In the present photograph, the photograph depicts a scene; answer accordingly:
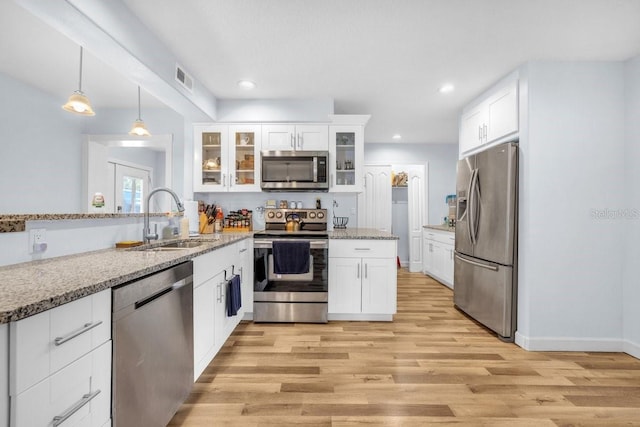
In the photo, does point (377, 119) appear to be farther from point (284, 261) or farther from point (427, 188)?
point (284, 261)

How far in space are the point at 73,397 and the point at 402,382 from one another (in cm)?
188

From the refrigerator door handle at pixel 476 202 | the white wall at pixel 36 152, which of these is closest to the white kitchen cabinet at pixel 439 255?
the refrigerator door handle at pixel 476 202

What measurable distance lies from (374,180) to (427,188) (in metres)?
1.07

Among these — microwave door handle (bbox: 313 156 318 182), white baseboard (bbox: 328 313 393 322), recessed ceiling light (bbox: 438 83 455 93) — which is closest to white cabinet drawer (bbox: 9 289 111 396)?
white baseboard (bbox: 328 313 393 322)

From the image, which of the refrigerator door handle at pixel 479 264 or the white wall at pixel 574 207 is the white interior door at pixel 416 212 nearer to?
the refrigerator door handle at pixel 479 264

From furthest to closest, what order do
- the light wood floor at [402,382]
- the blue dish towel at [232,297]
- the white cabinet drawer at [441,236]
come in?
the white cabinet drawer at [441,236], the blue dish towel at [232,297], the light wood floor at [402,382]

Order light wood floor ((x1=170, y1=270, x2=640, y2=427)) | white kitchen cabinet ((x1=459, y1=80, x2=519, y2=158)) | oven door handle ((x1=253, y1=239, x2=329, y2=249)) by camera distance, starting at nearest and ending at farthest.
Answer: light wood floor ((x1=170, y1=270, x2=640, y2=427))
white kitchen cabinet ((x1=459, y1=80, x2=519, y2=158))
oven door handle ((x1=253, y1=239, x2=329, y2=249))

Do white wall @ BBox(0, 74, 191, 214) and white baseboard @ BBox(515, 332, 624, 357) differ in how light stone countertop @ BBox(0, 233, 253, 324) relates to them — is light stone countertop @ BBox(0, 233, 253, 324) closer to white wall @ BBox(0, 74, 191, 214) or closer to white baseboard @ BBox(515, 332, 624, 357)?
white wall @ BBox(0, 74, 191, 214)

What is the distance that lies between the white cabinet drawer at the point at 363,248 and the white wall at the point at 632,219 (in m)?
1.94

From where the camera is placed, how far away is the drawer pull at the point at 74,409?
3.00ft

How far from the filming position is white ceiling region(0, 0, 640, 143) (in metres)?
2.04

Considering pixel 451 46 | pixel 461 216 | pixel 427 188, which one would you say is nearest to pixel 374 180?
pixel 427 188

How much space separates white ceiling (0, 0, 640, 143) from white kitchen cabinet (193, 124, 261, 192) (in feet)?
1.43

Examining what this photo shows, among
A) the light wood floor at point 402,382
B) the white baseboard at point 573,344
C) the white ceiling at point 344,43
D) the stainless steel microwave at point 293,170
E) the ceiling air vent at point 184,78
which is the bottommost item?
the light wood floor at point 402,382
